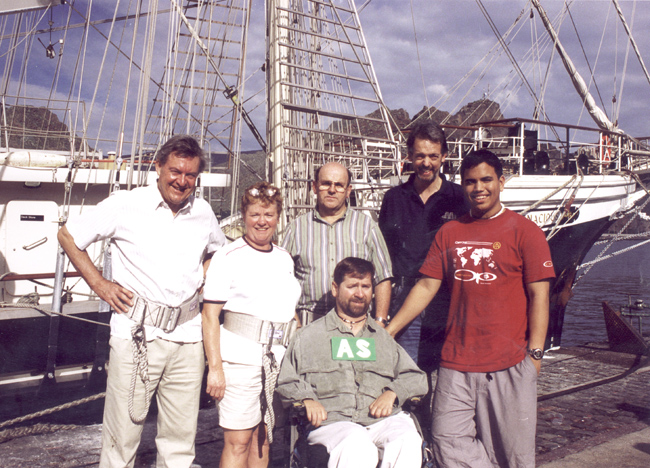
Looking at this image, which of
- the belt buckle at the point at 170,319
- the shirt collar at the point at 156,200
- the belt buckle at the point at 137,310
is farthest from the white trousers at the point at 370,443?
the shirt collar at the point at 156,200

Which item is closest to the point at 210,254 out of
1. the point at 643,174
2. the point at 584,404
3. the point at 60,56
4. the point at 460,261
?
the point at 460,261

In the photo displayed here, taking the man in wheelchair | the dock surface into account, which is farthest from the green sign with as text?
the dock surface

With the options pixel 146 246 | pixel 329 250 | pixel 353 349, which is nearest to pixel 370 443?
pixel 353 349

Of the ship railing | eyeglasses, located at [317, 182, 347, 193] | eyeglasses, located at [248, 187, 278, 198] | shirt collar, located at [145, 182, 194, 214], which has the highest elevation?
the ship railing

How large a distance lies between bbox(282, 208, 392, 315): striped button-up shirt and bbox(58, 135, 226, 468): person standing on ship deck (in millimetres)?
619

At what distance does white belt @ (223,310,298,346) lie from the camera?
105 inches

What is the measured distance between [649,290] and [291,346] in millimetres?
35799

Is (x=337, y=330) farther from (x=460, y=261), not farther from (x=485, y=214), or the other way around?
(x=485, y=214)

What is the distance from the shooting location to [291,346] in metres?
2.66

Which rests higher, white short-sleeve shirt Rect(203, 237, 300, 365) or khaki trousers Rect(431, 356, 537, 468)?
white short-sleeve shirt Rect(203, 237, 300, 365)

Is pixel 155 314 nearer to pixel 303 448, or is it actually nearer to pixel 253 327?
pixel 253 327

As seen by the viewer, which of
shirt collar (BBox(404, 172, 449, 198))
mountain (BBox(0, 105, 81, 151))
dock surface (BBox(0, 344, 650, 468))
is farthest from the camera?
mountain (BBox(0, 105, 81, 151))

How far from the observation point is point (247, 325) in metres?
2.66

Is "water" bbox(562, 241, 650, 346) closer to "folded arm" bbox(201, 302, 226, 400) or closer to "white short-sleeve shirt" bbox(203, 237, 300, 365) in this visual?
"white short-sleeve shirt" bbox(203, 237, 300, 365)
